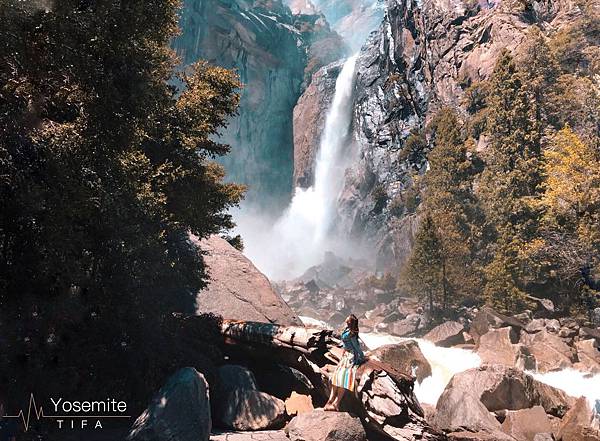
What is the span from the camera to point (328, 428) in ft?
29.6

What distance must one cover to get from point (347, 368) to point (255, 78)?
357 ft

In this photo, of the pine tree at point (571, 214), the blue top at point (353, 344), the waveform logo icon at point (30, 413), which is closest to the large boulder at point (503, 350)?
the pine tree at point (571, 214)

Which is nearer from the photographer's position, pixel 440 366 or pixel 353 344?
pixel 353 344

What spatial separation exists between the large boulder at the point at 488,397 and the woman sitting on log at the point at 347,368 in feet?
14.9

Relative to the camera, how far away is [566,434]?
492 inches

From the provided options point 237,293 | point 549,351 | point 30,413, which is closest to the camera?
point 30,413

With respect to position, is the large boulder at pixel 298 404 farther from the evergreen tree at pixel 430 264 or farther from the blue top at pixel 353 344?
the evergreen tree at pixel 430 264

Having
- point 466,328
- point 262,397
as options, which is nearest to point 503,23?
point 466,328

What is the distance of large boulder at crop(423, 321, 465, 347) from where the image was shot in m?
29.4

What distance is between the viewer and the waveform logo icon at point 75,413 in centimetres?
834

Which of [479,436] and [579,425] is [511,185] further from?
[479,436]

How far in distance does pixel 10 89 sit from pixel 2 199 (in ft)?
6.01

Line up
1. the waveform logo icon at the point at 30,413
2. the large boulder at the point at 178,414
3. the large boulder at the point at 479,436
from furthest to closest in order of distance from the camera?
the large boulder at the point at 479,436, the waveform logo icon at the point at 30,413, the large boulder at the point at 178,414

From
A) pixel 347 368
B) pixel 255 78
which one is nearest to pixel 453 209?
pixel 347 368
